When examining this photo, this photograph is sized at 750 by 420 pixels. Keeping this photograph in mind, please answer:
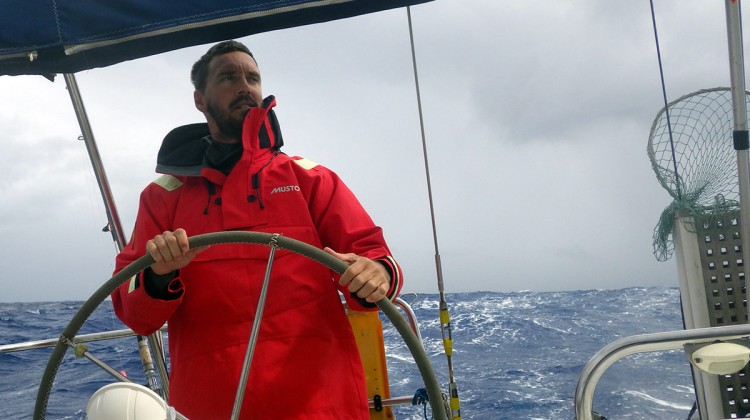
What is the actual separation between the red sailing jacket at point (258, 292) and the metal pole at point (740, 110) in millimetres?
1019

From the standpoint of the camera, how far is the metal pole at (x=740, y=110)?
6.15 ft

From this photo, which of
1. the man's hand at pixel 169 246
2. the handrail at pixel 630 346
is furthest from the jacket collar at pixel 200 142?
the handrail at pixel 630 346

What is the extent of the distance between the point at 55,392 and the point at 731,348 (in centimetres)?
510

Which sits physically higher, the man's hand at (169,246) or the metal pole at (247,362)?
the man's hand at (169,246)

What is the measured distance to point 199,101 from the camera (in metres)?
1.91

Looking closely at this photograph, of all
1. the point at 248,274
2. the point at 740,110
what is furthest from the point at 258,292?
the point at 740,110

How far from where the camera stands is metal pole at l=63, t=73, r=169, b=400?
2.08 metres

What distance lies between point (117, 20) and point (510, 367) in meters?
5.60

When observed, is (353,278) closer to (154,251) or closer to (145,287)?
(154,251)

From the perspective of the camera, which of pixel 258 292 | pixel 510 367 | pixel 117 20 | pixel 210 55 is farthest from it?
pixel 510 367

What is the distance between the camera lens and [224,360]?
1567mm

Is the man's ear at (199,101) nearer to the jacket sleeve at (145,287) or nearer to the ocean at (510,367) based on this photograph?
the jacket sleeve at (145,287)

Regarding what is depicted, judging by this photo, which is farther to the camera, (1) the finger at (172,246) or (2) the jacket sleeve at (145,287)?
(2) the jacket sleeve at (145,287)

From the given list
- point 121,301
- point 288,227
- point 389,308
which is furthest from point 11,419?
point 389,308
